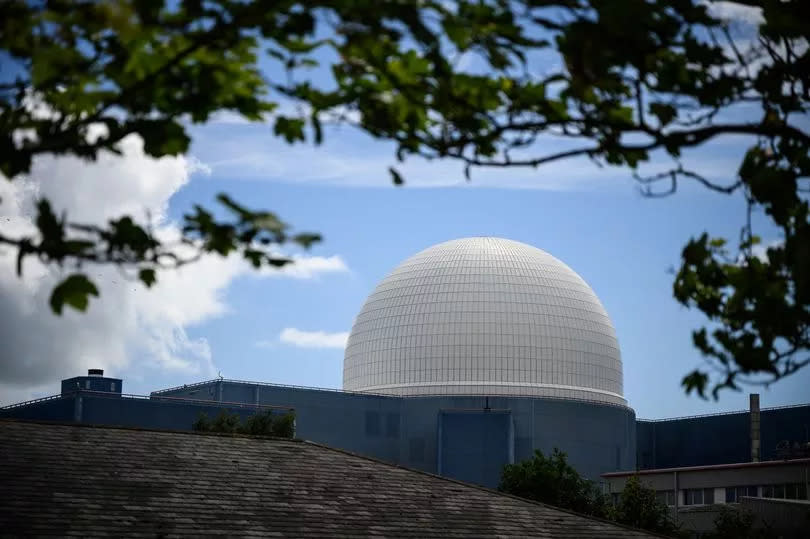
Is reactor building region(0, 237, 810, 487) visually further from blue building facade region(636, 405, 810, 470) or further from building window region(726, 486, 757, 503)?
building window region(726, 486, 757, 503)

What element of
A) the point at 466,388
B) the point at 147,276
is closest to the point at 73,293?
the point at 147,276

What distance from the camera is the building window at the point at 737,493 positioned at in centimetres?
6122

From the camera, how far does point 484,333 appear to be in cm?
7800

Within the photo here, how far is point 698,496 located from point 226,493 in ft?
151

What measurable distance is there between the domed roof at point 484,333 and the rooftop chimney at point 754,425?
940 centimetres

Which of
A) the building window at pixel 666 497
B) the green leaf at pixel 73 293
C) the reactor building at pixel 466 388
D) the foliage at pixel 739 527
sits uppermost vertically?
the reactor building at pixel 466 388

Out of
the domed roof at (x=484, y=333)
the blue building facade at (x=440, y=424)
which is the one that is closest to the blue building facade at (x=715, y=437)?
the blue building facade at (x=440, y=424)

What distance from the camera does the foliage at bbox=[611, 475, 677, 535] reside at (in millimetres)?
52312

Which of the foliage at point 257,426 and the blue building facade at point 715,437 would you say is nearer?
the foliage at point 257,426

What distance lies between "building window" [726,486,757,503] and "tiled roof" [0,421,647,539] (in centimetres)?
3702

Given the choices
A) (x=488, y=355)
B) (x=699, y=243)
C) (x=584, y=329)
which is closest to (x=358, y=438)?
(x=488, y=355)

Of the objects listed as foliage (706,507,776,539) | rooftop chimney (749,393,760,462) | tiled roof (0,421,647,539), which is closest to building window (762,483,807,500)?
foliage (706,507,776,539)

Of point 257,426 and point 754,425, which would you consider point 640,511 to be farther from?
point 754,425

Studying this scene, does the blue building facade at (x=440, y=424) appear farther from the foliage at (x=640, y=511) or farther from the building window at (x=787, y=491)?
the foliage at (x=640, y=511)
